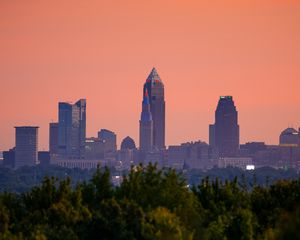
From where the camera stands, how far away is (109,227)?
7181cm

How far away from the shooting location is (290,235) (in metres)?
50.6

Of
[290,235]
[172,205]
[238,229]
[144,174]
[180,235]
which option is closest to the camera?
[290,235]

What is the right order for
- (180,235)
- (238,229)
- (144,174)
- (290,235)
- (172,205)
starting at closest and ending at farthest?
1. (290,235)
2. (180,235)
3. (238,229)
4. (172,205)
5. (144,174)

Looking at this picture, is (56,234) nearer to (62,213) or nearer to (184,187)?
(62,213)

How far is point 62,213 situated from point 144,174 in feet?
31.8

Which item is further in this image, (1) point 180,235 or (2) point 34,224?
(2) point 34,224

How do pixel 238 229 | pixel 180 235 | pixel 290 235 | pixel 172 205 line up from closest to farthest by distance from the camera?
1. pixel 290 235
2. pixel 180 235
3. pixel 238 229
4. pixel 172 205

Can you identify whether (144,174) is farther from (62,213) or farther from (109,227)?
(109,227)

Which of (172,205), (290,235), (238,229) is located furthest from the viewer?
(172,205)

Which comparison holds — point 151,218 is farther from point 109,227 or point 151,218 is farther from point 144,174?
point 144,174

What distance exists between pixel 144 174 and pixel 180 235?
18.5m

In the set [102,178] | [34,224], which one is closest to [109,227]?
[34,224]

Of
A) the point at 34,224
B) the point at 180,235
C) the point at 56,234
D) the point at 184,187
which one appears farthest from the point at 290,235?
the point at 184,187

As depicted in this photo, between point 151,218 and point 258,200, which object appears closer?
point 151,218
